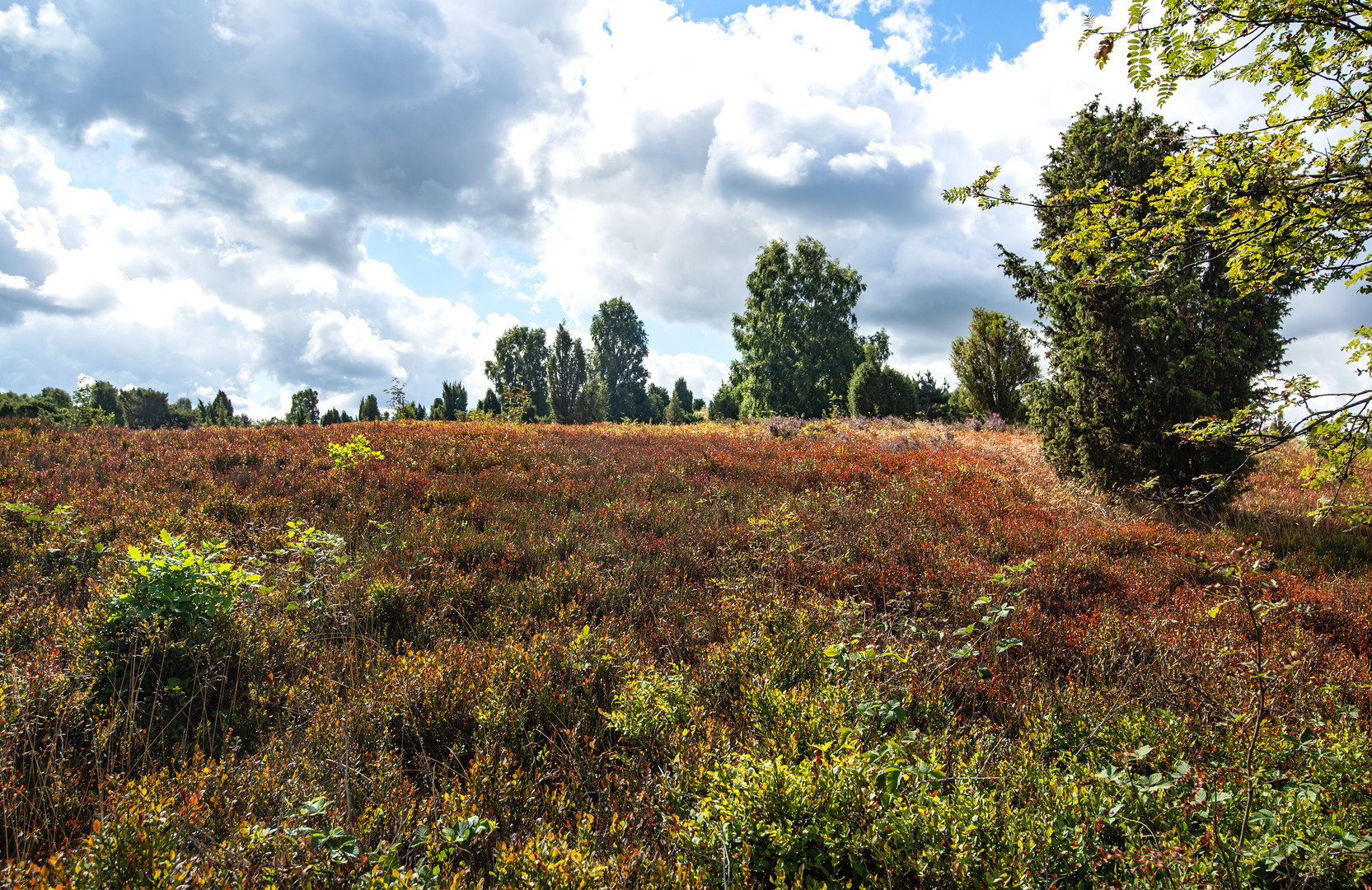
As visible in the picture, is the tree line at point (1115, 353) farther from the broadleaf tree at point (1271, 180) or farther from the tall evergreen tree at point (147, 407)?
the tall evergreen tree at point (147, 407)

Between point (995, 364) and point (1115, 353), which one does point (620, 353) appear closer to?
point (995, 364)

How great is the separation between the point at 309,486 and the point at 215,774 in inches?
230

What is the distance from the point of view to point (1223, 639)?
13.1ft

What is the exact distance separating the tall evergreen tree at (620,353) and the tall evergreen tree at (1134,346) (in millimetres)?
49931

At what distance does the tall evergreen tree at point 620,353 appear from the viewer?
58625 millimetres

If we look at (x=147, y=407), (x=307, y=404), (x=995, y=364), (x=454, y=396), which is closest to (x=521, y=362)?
(x=454, y=396)

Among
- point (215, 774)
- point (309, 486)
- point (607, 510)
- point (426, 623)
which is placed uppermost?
point (309, 486)

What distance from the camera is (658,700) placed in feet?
10.1

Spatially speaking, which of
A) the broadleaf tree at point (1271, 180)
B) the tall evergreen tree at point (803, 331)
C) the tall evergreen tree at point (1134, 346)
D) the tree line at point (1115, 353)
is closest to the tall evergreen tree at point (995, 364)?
the tree line at point (1115, 353)

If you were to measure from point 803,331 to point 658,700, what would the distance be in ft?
116

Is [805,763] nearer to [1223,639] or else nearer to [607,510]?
[1223,639]

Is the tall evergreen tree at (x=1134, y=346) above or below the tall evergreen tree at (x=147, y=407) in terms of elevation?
below

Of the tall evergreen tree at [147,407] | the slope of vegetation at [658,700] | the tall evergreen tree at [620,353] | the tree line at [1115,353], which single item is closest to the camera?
the slope of vegetation at [658,700]

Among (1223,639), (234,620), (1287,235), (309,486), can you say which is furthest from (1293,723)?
(309,486)
